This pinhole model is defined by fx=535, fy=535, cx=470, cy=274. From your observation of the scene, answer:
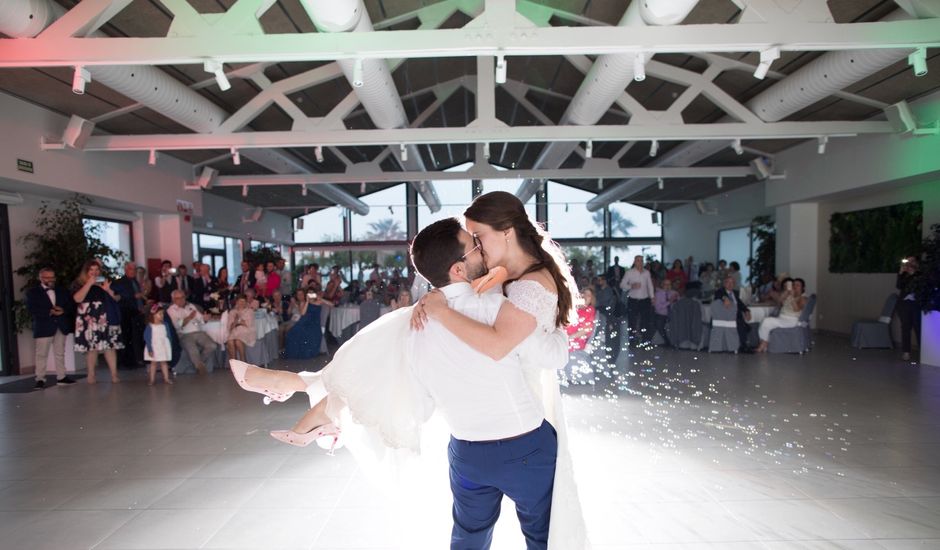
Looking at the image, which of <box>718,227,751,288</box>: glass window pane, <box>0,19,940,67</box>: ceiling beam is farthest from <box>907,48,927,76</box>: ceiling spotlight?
<box>718,227,751,288</box>: glass window pane

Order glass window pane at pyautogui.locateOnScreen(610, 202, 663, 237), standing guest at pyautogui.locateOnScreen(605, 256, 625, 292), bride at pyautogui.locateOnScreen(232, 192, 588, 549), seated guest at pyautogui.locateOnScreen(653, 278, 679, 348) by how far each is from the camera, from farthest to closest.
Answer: glass window pane at pyautogui.locateOnScreen(610, 202, 663, 237) → standing guest at pyautogui.locateOnScreen(605, 256, 625, 292) → seated guest at pyautogui.locateOnScreen(653, 278, 679, 348) → bride at pyautogui.locateOnScreen(232, 192, 588, 549)

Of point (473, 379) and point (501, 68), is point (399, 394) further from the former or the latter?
point (501, 68)

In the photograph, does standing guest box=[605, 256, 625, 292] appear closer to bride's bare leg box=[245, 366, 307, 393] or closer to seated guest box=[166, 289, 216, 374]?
seated guest box=[166, 289, 216, 374]

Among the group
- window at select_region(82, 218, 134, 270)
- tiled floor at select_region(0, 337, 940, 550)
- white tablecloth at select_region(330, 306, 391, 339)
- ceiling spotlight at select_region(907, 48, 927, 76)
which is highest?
ceiling spotlight at select_region(907, 48, 927, 76)

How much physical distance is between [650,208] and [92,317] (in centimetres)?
1640

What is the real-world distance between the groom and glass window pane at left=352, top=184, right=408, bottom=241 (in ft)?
57.1

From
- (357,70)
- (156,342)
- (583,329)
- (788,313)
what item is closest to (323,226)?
(156,342)

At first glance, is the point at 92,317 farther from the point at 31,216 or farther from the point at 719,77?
the point at 719,77

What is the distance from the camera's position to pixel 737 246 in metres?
13.9

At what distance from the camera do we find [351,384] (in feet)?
4.73

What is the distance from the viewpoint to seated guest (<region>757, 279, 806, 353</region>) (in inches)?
305

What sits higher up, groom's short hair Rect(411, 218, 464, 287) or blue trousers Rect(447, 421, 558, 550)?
groom's short hair Rect(411, 218, 464, 287)

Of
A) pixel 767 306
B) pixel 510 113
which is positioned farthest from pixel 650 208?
pixel 767 306

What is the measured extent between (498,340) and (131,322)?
25.7 ft
